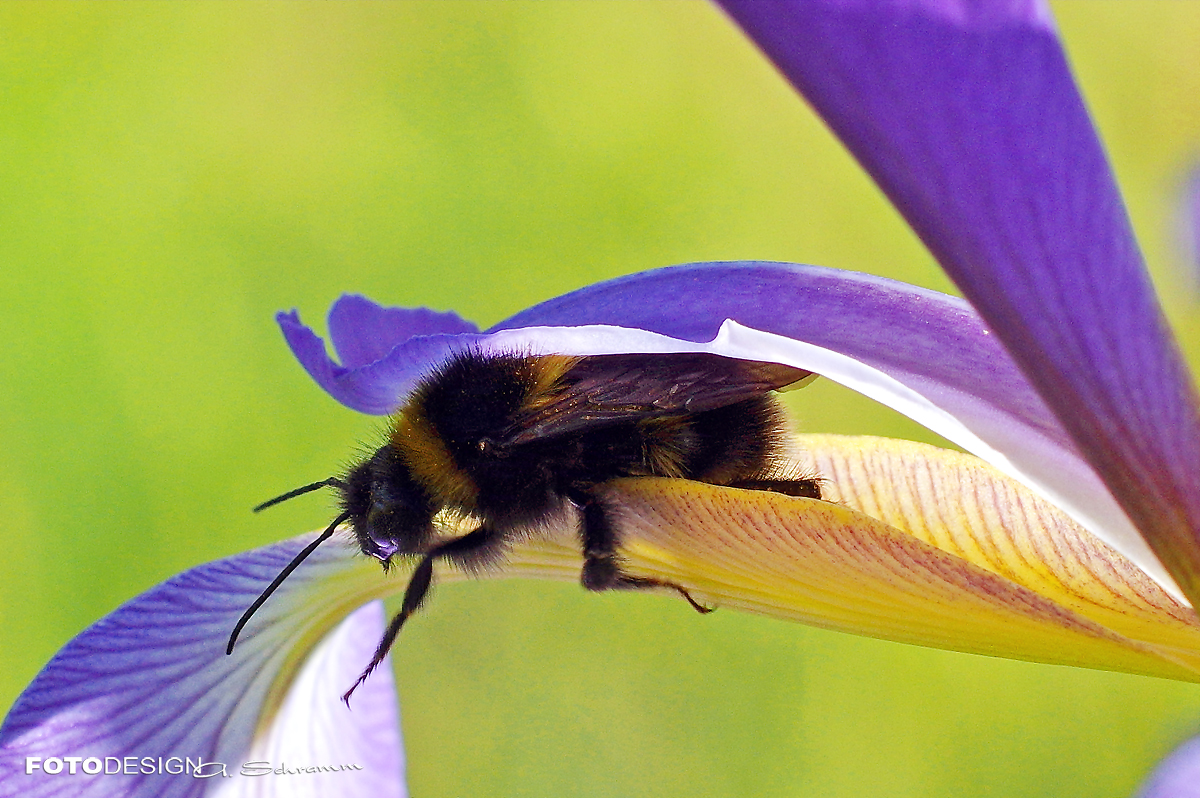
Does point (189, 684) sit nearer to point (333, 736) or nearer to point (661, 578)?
point (333, 736)

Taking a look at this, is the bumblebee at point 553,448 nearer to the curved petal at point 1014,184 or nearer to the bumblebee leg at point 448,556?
the bumblebee leg at point 448,556

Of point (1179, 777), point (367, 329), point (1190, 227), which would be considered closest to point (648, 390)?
point (367, 329)

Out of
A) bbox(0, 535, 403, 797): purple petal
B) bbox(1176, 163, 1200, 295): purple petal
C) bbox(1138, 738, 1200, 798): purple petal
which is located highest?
bbox(0, 535, 403, 797): purple petal

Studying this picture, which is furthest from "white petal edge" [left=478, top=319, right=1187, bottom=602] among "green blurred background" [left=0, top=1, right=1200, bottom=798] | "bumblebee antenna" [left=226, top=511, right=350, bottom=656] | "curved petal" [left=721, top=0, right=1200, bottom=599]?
"green blurred background" [left=0, top=1, right=1200, bottom=798]

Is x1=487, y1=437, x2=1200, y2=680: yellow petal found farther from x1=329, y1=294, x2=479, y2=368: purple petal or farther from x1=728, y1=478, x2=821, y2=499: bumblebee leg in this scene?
x1=329, y1=294, x2=479, y2=368: purple petal

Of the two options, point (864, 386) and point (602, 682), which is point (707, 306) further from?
point (602, 682)

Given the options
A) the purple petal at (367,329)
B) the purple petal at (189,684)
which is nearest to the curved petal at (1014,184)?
the purple petal at (367,329)

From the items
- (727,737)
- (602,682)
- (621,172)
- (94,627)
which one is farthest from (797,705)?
(94,627)

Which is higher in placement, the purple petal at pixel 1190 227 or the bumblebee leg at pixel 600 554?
the bumblebee leg at pixel 600 554
